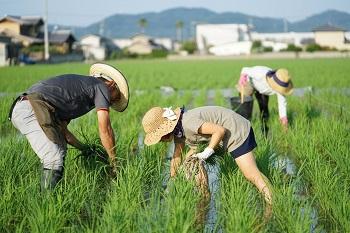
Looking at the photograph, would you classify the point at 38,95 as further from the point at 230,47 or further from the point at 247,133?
the point at 230,47

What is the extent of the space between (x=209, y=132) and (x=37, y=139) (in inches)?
38.6

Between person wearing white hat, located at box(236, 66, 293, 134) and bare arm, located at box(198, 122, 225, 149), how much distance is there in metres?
2.10

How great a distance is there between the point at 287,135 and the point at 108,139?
229 cm

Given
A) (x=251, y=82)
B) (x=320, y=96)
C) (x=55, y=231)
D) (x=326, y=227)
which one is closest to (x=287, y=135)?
(x=251, y=82)

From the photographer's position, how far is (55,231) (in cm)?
232

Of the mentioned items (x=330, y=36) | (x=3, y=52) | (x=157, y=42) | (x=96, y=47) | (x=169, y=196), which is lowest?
(x=169, y=196)

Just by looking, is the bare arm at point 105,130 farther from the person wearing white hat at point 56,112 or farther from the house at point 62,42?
the house at point 62,42

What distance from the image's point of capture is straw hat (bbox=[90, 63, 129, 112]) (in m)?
3.17

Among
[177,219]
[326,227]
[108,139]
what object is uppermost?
[108,139]

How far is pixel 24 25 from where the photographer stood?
32875 millimetres

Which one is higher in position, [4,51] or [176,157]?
[4,51]

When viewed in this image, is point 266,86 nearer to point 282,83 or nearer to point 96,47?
point 282,83

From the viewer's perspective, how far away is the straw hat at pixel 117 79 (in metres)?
3.17

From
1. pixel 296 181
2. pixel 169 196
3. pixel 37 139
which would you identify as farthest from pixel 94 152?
pixel 296 181
